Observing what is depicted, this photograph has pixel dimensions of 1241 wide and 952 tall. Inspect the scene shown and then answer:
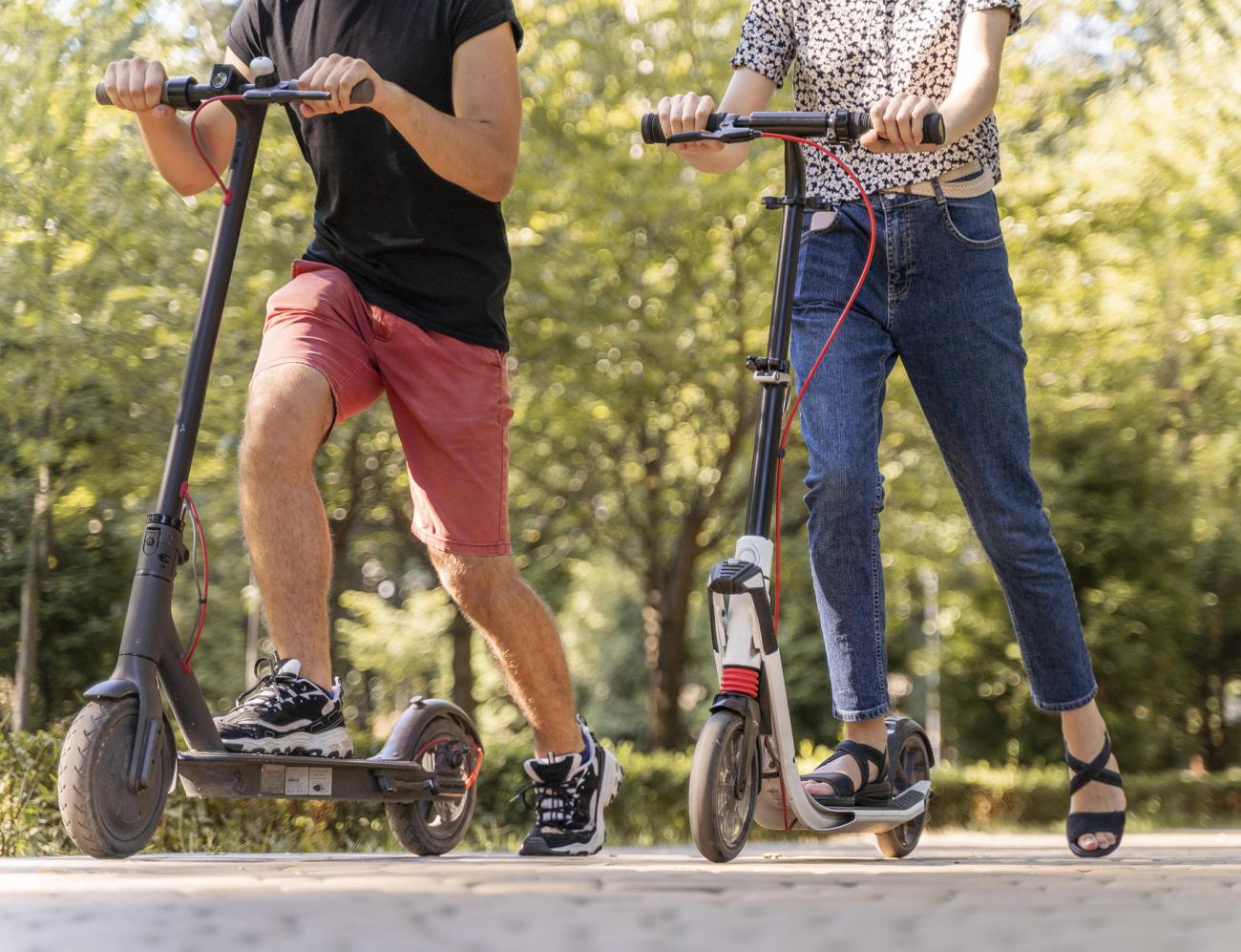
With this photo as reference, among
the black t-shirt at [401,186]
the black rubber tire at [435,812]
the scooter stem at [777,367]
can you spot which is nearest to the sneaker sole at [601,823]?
the black rubber tire at [435,812]

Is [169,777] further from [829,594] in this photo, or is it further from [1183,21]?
[1183,21]

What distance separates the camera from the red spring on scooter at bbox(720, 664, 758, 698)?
10.5 feet

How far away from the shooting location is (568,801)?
12.9 ft

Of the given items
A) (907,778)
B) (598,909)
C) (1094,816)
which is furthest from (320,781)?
(1094,816)

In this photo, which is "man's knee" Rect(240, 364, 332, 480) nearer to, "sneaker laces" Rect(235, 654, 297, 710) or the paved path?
"sneaker laces" Rect(235, 654, 297, 710)

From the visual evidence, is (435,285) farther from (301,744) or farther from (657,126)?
(301,744)

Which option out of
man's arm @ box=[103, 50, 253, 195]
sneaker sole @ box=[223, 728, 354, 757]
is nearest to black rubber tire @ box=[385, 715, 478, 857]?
sneaker sole @ box=[223, 728, 354, 757]

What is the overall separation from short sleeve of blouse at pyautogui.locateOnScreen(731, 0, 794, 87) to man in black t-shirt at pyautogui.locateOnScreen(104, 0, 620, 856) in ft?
2.01

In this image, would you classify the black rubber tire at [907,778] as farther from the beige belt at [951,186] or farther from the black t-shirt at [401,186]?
the black t-shirt at [401,186]

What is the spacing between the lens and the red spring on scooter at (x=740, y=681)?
10.5 ft

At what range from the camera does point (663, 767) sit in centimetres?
1238

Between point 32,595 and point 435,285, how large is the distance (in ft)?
15.9

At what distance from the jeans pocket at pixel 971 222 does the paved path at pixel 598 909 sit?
1.66 m

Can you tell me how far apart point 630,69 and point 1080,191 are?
4.10 m
